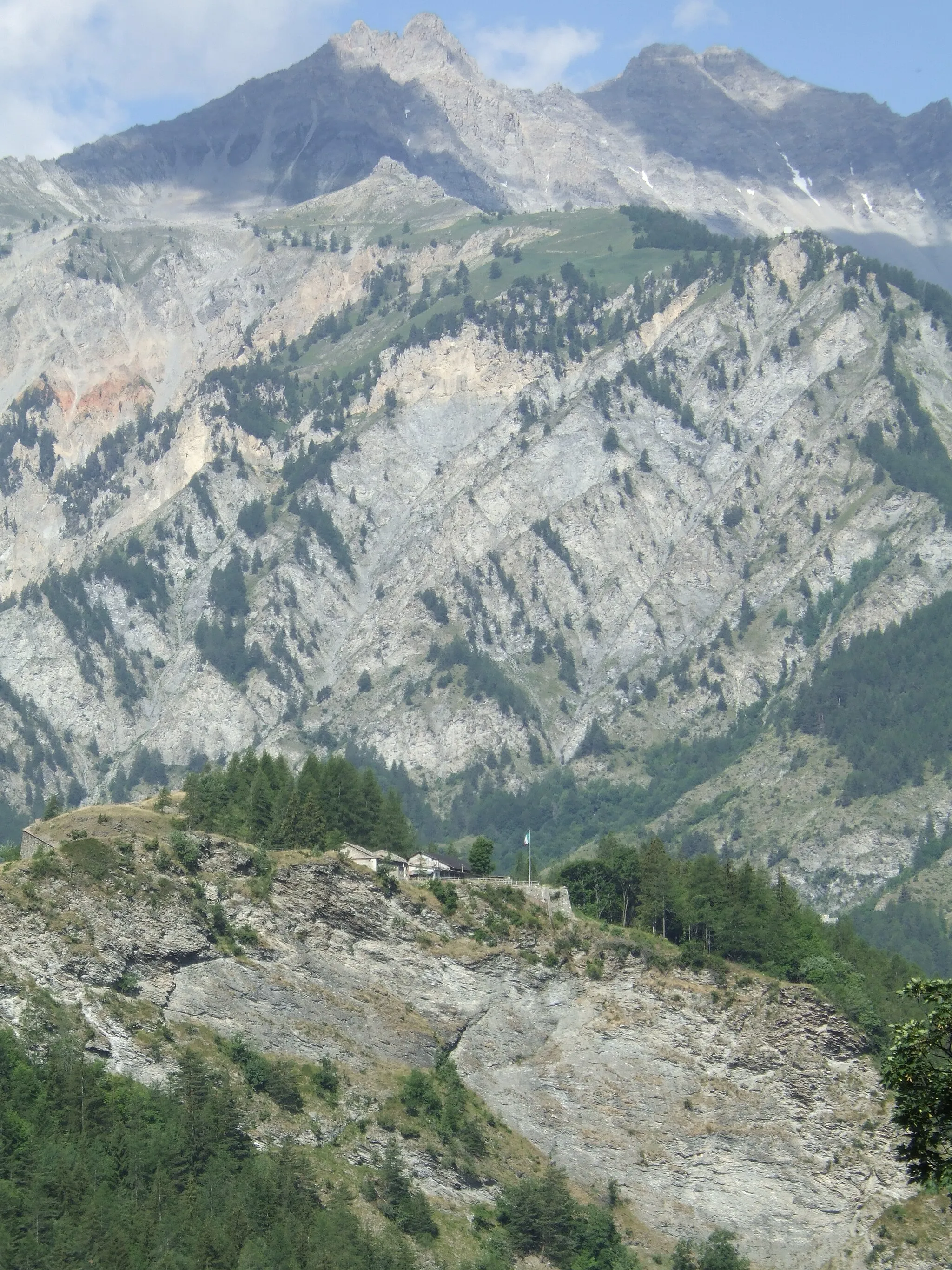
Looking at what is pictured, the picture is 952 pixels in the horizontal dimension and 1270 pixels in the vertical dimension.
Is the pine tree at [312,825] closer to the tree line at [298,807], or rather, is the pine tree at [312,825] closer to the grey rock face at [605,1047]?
the tree line at [298,807]

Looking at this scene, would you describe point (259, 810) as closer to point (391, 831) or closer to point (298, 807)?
point (298, 807)

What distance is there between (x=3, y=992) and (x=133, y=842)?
1769cm

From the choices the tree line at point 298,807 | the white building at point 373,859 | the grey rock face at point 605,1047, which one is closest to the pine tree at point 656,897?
the grey rock face at point 605,1047

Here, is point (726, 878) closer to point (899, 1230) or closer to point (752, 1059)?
point (752, 1059)

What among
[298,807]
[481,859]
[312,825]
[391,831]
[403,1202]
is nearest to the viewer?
[403,1202]

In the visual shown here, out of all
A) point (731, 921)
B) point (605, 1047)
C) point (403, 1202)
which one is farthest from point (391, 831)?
point (403, 1202)

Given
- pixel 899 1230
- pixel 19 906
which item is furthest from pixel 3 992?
pixel 899 1230

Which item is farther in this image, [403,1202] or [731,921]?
[731,921]

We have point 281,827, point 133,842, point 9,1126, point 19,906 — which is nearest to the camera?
point 9,1126

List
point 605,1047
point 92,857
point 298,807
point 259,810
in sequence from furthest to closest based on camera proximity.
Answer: point 259,810
point 298,807
point 605,1047
point 92,857

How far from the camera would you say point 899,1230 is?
144625 millimetres

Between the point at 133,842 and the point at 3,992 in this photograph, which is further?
the point at 133,842

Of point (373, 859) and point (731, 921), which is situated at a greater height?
point (373, 859)

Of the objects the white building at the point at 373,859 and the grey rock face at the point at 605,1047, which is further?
the white building at the point at 373,859
